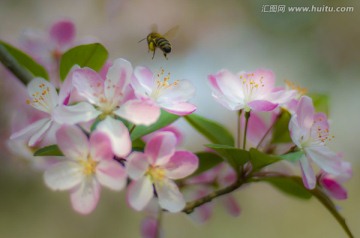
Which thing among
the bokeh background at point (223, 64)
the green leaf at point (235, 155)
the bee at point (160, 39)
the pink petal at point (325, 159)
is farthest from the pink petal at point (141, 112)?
the bokeh background at point (223, 64)

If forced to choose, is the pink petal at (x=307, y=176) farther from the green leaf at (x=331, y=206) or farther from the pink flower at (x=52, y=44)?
the pink flower at (x=52, y=44)

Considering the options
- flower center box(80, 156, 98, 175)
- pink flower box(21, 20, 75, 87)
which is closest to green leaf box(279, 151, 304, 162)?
flower center box(80, 156, 98, 175)

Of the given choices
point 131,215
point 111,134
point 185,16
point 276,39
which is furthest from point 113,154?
point 276,39

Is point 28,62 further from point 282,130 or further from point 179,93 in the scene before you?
point 282,130

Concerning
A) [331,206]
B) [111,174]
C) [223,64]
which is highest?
[111,174]

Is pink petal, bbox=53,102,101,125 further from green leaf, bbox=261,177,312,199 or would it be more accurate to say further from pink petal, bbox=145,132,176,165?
green leaf, bbox=261,177,312,199

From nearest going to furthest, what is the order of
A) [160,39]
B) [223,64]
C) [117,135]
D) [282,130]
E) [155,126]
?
[117,135] → [155,126] → [282,130] → [160,39] → [223,64]

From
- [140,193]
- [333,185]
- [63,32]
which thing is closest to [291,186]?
[333,185]
